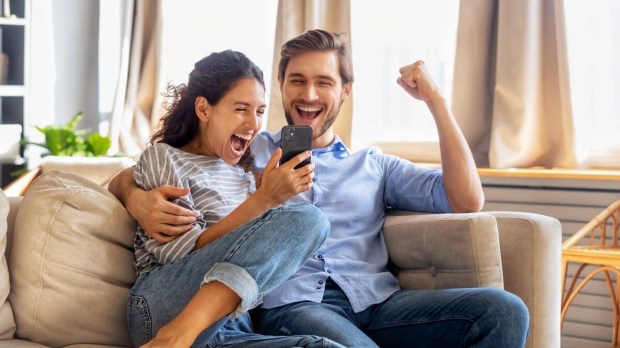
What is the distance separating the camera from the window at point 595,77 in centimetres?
363

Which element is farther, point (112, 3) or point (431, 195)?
point (112, 3)

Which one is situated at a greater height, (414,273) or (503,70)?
(503,70)

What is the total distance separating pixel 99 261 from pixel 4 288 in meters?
0.20

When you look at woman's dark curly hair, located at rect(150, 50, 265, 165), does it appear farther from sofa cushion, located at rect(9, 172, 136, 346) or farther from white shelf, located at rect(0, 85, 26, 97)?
white shelf, located at rect(0, 85, 26, 97)

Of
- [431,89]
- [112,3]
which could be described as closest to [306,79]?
[431,89]

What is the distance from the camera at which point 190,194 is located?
2.08 metres

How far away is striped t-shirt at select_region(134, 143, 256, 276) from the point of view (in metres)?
1.97

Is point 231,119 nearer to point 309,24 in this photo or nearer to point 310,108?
point 310,108

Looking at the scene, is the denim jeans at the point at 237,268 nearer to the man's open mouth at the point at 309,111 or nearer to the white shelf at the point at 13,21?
the man's open mouth at the point at 309,111

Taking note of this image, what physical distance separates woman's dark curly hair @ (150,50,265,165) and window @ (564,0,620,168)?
184 centimetres

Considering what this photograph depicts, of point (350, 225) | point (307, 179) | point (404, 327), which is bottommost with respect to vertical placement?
point (404, 327)

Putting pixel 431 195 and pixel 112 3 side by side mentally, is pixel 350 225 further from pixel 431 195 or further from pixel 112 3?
pixel 112 3

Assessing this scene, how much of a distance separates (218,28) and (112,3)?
0.60 m

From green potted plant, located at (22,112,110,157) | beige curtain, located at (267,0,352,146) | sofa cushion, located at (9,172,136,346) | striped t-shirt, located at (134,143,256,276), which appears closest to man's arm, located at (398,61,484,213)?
striped t-shirt, located at (134,143,256,276)
